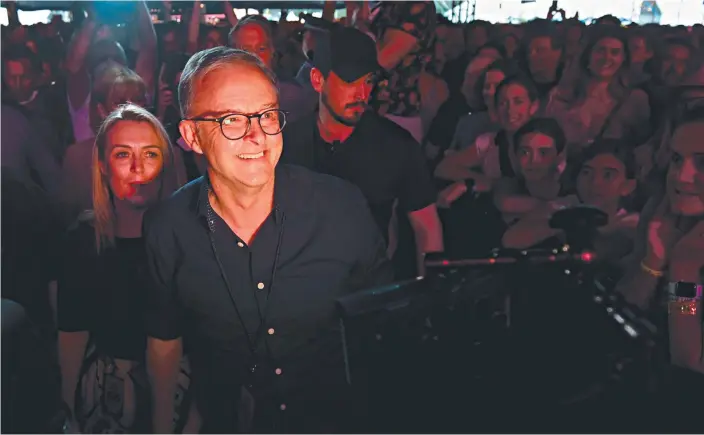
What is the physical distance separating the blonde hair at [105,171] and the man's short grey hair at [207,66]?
0.13 metres

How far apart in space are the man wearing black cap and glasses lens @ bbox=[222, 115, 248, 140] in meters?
0.14

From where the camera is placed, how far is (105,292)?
5.19 feet

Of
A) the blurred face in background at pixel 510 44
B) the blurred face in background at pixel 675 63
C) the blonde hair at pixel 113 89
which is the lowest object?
the blonde hair at pixel 113 89

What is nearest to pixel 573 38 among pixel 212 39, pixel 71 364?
pixel 212 39

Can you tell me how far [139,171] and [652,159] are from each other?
139cm

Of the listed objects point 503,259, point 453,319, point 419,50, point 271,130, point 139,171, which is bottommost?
point 453,319

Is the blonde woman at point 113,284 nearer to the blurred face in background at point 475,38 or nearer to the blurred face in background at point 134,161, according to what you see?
the blurred face in background at point 134,161

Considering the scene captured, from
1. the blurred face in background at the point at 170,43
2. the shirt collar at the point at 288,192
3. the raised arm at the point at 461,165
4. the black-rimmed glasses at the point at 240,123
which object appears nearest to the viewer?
the black-rimmed glasses at the point at 240,123

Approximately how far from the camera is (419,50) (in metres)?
1.74

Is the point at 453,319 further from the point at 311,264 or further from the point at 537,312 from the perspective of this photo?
the point at 311,264

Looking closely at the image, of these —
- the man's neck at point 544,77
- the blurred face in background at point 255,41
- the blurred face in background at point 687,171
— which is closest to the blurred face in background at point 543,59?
the man's neck at point 544,77

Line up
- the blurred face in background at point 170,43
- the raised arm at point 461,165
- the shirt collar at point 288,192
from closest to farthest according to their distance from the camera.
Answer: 1. the shirt collar at point 288,192
2. the blurred face in background at point 170,43
3. the raised arm at point 461,165

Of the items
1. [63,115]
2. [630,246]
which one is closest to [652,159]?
[630,246]

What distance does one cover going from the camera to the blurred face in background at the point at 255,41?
1573 mm
